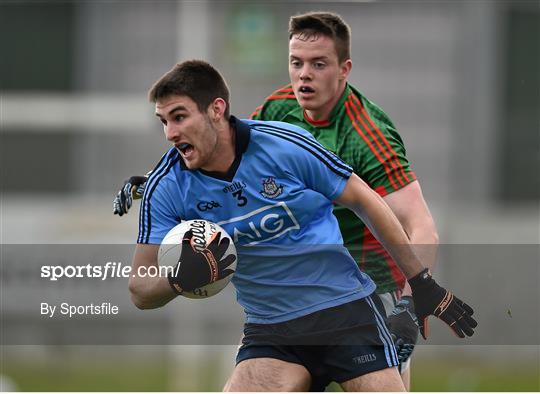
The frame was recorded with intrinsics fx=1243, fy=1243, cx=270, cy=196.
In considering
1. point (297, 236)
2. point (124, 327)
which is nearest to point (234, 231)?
point (297, 236)

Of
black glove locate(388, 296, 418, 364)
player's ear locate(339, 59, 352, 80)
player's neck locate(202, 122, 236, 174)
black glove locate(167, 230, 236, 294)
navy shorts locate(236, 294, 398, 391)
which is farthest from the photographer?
player's ear locate(339, 59, 352, 80)

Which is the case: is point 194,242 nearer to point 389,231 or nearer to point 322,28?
point 389,231

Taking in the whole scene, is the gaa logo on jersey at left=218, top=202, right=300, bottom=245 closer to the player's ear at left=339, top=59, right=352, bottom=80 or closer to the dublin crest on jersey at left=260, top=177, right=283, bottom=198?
the dublin crest on jersey at left=260, top=177, right=283, bottom=198

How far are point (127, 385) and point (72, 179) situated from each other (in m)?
4.37

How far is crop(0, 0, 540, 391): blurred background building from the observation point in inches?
652

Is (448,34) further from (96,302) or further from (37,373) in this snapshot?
(96,302)

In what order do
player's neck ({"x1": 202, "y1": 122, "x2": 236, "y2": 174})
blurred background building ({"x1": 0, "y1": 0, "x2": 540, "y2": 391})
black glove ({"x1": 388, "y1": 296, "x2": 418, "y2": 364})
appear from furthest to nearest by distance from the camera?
blurred background building ({"x1": 0, "y1": 0, "x2": 540, "y2": 391}), black glove ({"x1": 388, "y1": 296, "x2": 418, "y2": 364}), player's neck ({"x1": 202, "y1": 122, "x2": 236, "y2": 174})

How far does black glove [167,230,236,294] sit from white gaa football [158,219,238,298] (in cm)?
3

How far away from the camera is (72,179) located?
59.2 feet

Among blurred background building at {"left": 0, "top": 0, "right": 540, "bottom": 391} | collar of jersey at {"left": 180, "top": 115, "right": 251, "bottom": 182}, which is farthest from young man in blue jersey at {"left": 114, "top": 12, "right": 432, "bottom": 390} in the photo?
blurred background building at {"left": 0, "top": 0, "right": 540, "bottom": 391}

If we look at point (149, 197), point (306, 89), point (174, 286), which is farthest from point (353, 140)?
point (174, 286)

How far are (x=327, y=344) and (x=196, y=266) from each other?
92 cm

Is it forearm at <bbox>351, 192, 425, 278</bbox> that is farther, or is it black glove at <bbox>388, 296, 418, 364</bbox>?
black glove at <bbox>388, 296, 418, 364</bbox>

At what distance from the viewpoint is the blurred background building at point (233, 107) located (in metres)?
16.6
